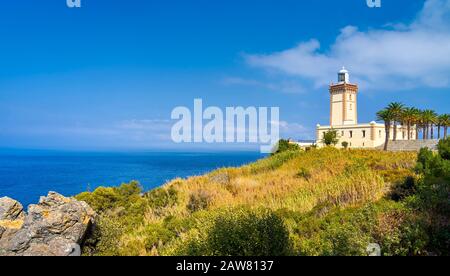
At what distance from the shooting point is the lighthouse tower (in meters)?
50.5

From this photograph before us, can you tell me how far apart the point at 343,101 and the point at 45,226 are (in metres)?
49.1

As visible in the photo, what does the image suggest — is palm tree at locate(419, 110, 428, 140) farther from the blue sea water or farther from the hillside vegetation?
the hillside vegetation

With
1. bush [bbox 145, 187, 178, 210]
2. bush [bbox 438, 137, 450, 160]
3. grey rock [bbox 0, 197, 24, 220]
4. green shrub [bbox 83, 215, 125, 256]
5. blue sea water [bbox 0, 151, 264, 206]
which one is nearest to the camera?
grey rock [bbox 0, 197, 24, 220]

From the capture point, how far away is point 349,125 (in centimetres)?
4553

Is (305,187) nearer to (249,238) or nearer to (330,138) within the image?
(249,238)

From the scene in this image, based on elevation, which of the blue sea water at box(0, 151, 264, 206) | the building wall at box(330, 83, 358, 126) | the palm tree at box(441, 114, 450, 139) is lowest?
the blue sea water at box(0, 151, 264, 206)

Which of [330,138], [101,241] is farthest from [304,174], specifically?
[330,138]

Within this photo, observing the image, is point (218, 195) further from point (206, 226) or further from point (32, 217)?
point (32, 217)

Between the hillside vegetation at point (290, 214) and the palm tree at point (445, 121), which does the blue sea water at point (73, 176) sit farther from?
the palm tree at point (445, 121)

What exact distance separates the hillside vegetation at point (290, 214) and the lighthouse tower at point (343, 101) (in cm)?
3637

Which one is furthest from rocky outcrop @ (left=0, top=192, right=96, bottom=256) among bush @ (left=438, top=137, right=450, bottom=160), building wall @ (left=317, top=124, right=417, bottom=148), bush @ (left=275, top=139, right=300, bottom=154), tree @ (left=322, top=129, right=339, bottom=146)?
building wall @ (left=317, top=124, right=417, bottom=148)

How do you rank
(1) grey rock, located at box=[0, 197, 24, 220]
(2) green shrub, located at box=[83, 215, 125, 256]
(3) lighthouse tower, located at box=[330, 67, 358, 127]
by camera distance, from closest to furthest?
(1) grey rock, located at box=[0, 197, 24, 220], (2) green shrub, located at box=[83, 215, 125, 256], (3) lighthouse tower, located at box=[330, 67, 358, 127]

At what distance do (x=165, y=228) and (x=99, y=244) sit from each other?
1.72 m

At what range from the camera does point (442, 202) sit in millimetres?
6516
